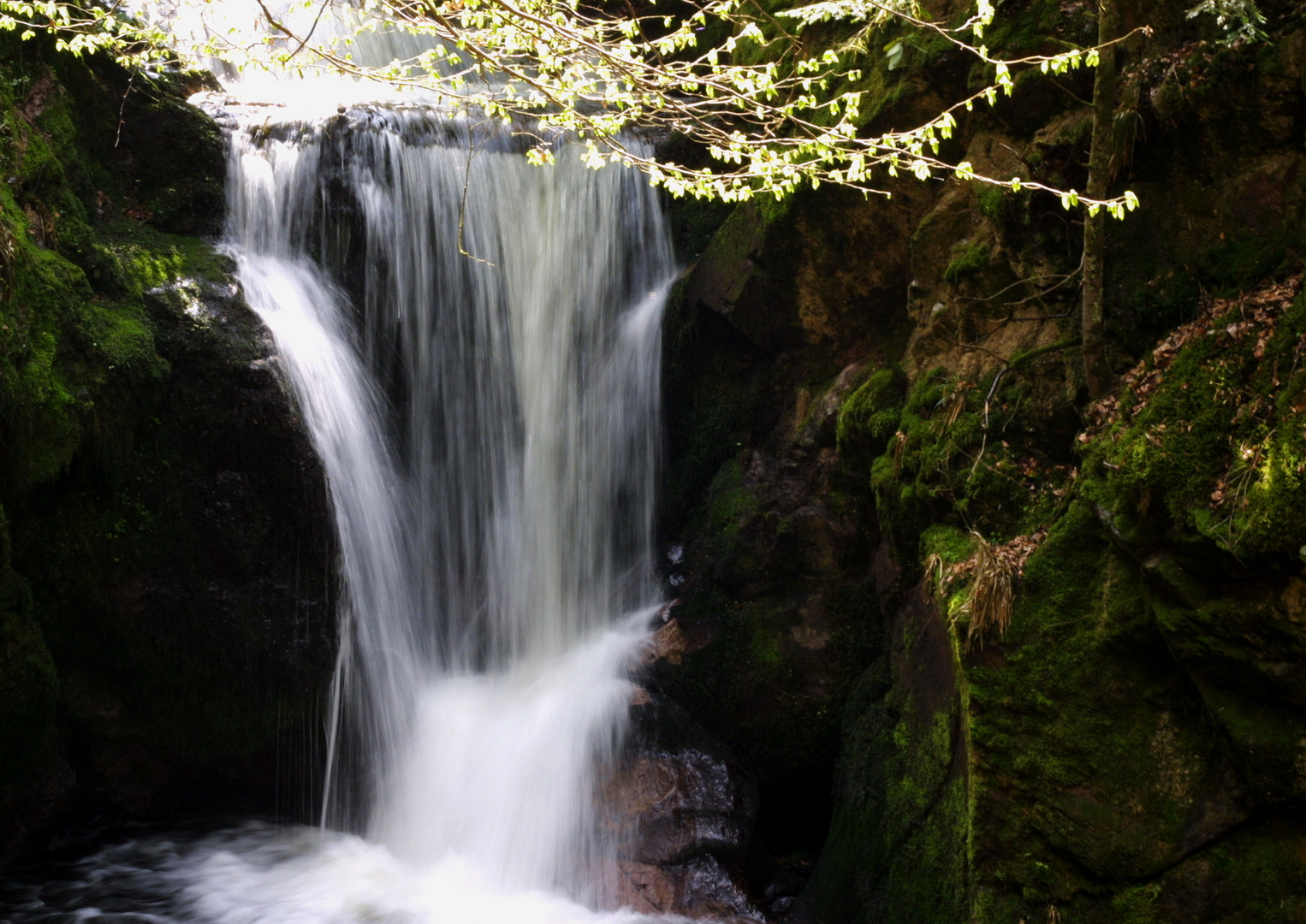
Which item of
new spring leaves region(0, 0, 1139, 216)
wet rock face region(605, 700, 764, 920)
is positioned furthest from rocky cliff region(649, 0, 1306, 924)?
new spring leaves region(0, 0, 1139, 216)

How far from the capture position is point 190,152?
8.53 m

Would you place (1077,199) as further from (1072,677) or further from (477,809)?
(477,809)

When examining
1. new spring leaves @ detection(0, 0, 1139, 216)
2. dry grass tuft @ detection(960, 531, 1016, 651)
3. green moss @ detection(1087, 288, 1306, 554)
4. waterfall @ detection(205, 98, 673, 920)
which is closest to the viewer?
green moss @ detection(1087, 288, 1306, 554)

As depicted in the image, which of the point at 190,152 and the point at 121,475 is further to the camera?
the point at 190,152

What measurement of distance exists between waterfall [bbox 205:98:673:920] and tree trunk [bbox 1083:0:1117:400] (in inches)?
175

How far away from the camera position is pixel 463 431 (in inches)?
362

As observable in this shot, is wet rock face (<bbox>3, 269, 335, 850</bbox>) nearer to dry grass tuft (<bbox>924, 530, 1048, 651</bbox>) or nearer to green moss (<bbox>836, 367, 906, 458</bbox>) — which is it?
green moss (<bbox>836, 367, 906, 458</bbox>)

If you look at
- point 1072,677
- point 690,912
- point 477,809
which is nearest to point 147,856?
point 477,809

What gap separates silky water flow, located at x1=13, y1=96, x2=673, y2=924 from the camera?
21.6 ft

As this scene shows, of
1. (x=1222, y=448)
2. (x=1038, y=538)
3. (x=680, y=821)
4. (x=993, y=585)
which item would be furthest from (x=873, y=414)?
(x=680, y=821)

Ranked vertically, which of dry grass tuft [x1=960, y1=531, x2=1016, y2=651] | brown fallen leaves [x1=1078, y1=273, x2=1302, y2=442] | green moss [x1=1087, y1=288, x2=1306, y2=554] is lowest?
dry grass tuft [x1=960, y1=531, x2=1016, y2=651]

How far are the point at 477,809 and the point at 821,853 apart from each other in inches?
103

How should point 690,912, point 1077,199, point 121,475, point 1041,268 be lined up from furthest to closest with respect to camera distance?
point 121,475 → point 690,912 → point 1041,268 → point 1077,199

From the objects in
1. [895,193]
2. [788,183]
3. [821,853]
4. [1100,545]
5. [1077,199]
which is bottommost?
[821,853]
